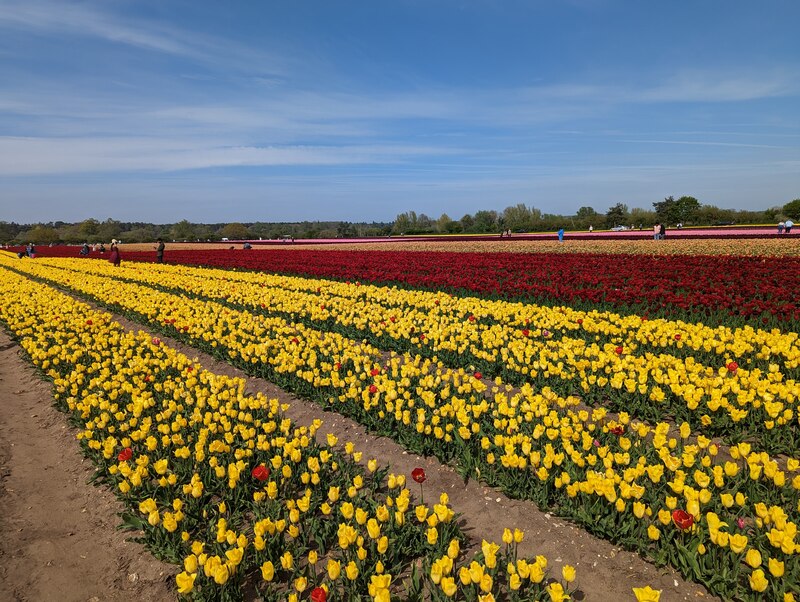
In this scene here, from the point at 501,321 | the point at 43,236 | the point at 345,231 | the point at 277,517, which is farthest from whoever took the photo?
the point at 345,231

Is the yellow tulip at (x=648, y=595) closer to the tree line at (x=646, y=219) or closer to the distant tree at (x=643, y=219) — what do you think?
the tree line at (x=646, y=219)

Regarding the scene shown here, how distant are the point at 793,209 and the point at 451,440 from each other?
9017 centimetres

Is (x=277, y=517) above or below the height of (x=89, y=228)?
below

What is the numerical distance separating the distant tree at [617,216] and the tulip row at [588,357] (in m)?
86.5

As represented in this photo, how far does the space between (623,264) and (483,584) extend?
1598 centimetres

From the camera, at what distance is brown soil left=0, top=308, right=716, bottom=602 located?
3.24m

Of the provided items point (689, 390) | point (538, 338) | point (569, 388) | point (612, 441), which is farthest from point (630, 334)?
point (612, 441)

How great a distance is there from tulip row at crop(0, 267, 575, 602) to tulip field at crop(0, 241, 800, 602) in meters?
0.02

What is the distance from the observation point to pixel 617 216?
87.4m

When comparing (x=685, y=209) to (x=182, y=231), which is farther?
(x=182, y=231)

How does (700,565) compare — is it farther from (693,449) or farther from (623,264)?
(623,264)

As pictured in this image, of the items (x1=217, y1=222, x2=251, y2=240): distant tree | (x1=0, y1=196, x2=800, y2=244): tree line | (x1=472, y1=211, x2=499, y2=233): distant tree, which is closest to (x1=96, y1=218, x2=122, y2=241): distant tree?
(x1=0, y1=196, x2=800, y2=244): tree line

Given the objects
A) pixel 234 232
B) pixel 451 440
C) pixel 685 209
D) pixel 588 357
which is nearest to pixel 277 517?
pixel 451 440

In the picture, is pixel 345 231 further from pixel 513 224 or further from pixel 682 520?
pixel 682 520
